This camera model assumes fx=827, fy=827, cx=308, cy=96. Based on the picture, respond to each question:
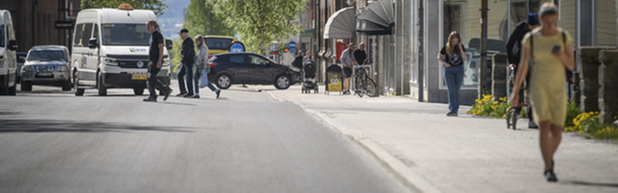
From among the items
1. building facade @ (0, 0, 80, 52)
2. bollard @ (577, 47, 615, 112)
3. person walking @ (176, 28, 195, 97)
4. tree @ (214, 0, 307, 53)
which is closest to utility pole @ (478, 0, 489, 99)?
bollard @ (577, 47, 615, 112)

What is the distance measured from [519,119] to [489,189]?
7.50 m

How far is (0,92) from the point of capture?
75.8 ft

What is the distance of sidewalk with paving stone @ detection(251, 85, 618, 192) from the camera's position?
6.62 meters

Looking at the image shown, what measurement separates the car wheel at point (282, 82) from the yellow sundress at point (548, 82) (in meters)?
27.8

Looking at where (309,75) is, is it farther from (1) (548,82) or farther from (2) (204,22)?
(2) (204,22)

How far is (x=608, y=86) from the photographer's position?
35.3 ft

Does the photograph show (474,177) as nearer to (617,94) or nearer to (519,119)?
(617,94)

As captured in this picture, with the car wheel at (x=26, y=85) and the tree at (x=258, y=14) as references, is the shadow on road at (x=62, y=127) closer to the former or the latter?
the car wheel at (x=26, y=85)

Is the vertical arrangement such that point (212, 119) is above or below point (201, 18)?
below

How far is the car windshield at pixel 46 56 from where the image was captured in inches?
1248

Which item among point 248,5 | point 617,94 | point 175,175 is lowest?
point 175,175

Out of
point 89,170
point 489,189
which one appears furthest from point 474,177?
point 89,170

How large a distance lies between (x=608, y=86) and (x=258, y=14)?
4226 cm

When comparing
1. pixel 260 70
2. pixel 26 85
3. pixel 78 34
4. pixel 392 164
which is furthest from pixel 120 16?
pixel 392 164
